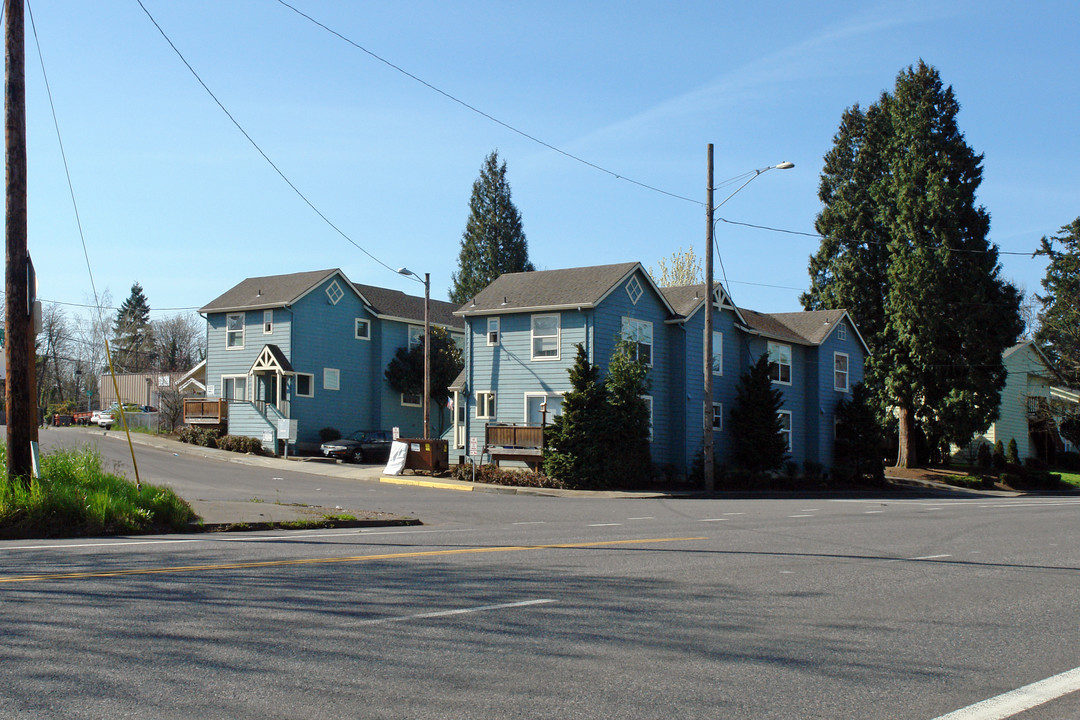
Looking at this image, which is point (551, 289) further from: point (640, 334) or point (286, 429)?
point (286, 429)

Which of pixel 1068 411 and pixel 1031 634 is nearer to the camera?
pixel 1031 634

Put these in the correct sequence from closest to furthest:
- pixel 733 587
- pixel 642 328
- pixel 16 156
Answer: pixel 733 587
pixel 16 156
pixel 642 328

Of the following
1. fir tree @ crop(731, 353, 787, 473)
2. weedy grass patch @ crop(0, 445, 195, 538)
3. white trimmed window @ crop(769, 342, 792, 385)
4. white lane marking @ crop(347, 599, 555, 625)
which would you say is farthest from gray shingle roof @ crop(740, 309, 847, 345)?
white lane marking @ crop(347, 599, 555, 625)

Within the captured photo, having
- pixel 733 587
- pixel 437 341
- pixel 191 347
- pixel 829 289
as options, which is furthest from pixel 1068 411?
pixel 191 347

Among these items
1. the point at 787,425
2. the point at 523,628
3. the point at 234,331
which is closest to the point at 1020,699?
the point at 523,628

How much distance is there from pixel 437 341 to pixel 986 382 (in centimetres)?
2692

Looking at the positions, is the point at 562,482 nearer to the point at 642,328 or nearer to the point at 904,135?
the point at 642,328

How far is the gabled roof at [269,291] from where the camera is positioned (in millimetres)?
44625

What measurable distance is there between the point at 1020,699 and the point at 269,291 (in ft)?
144

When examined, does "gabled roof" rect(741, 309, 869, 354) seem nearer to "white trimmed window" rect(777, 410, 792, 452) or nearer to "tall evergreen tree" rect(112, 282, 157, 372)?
"white trimmed window" rect(777, 410, 792, 452)

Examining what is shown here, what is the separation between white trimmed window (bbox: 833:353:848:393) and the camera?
4525 centimetres

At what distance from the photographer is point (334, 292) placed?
46.8 meters

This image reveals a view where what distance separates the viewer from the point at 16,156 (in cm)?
1472

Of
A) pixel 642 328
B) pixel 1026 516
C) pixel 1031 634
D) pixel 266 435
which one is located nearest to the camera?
pixel 1031 634
